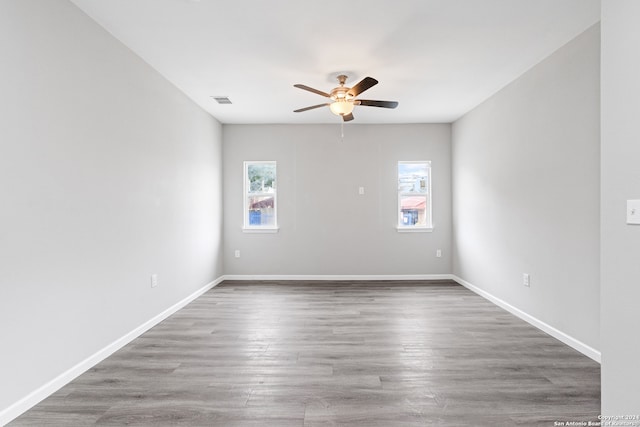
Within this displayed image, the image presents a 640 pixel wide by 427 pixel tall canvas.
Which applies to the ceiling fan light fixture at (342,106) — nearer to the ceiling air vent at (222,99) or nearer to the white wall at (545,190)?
the ceiling air vent at (222,99)

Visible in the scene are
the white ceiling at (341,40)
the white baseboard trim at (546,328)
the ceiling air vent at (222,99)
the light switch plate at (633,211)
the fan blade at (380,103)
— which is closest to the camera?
the light switch plate at (633,211)

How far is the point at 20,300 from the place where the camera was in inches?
77.1

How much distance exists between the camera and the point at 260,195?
5.77 m

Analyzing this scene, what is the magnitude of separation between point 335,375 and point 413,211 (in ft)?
12.8

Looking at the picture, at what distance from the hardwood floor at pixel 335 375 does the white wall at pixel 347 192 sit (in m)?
1.86

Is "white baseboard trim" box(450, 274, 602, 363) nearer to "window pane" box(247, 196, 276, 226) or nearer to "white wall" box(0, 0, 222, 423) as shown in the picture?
"window pane" box(247, 196, 276, 226)

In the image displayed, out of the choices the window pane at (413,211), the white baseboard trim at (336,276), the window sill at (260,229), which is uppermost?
the window pane at (413,211)

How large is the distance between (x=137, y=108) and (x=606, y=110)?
140 inches

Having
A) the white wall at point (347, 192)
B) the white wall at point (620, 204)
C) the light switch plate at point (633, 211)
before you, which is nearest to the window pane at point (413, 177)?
the white wall at point (347, 192)

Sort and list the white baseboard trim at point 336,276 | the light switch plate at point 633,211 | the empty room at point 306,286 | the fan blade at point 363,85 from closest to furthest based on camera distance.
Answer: the light switch plate at point 633,211, the empty room at point 306,286, the fan blade at point 363,85, the white baseboard trim at point 336,276

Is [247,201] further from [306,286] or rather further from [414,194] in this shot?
[414,194]

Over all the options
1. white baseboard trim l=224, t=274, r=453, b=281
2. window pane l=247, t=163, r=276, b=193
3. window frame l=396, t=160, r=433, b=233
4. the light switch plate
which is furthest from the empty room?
window pane l=247, t=163, r=276, b=193

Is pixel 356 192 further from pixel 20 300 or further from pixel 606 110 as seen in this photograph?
pixel 20 300

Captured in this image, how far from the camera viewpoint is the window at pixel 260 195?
5758 mm
